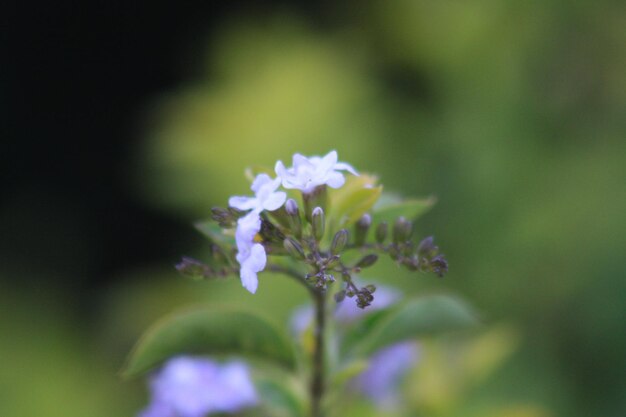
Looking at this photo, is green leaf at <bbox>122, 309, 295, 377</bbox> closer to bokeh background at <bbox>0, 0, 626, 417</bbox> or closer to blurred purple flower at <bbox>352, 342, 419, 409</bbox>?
blurred purple flower at <bbox>352, 342, 419, 409</bbox>

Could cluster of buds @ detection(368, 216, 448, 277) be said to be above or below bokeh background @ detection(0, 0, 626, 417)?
below

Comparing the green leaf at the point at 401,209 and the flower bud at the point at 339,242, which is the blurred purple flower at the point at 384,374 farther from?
the flower bud at the point at 339,242

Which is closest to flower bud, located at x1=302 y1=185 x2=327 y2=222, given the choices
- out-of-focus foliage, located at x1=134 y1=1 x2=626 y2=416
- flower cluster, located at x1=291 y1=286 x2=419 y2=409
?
flower cluster, located at x1=291 y1=286 x2=419 y2=409

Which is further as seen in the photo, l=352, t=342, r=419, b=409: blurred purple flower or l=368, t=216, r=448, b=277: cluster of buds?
l=352, t=342, r=419, b=409: blurred purple flower

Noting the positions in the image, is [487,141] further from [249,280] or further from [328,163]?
[249,280]

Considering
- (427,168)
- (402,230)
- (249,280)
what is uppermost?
(427,168)

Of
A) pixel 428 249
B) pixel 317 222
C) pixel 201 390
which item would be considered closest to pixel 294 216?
pixel 317 222
